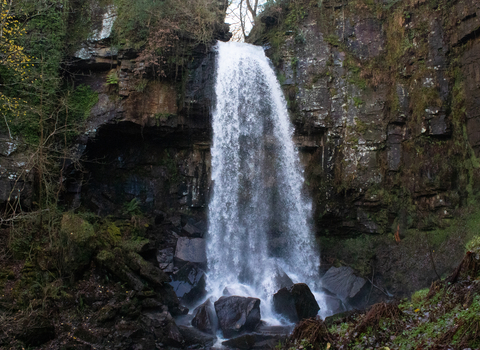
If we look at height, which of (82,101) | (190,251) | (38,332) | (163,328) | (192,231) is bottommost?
(163,328)

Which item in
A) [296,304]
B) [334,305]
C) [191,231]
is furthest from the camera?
[191,231]

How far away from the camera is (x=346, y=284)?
38.9 feet

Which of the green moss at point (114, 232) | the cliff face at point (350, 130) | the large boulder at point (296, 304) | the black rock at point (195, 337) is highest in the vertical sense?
the cliff face at point (350, 130)

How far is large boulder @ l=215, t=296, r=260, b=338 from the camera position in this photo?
30.6 feet

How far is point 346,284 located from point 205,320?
5012 millimetres

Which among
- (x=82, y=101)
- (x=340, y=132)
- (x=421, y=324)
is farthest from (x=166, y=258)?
(x=421, y=324)

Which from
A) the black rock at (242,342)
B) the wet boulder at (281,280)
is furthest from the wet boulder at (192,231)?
the black rock at (242,342)

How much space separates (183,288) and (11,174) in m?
6.24

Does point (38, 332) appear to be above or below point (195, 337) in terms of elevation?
above

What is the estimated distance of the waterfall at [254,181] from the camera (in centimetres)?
1309

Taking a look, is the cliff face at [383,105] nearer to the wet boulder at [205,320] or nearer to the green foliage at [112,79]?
the wet boulder at [205,320]

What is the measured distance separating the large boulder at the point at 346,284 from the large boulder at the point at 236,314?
10.9 ft

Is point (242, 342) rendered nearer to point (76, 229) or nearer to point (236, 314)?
point (236, 314)

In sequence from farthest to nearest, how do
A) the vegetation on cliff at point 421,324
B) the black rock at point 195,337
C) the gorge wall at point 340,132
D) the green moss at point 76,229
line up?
1. the gorge wall at point 340,132
2. the green moss at point 76,229
3. the black rock at point 195,337
4. the vegetation on cliff at point 421,324
